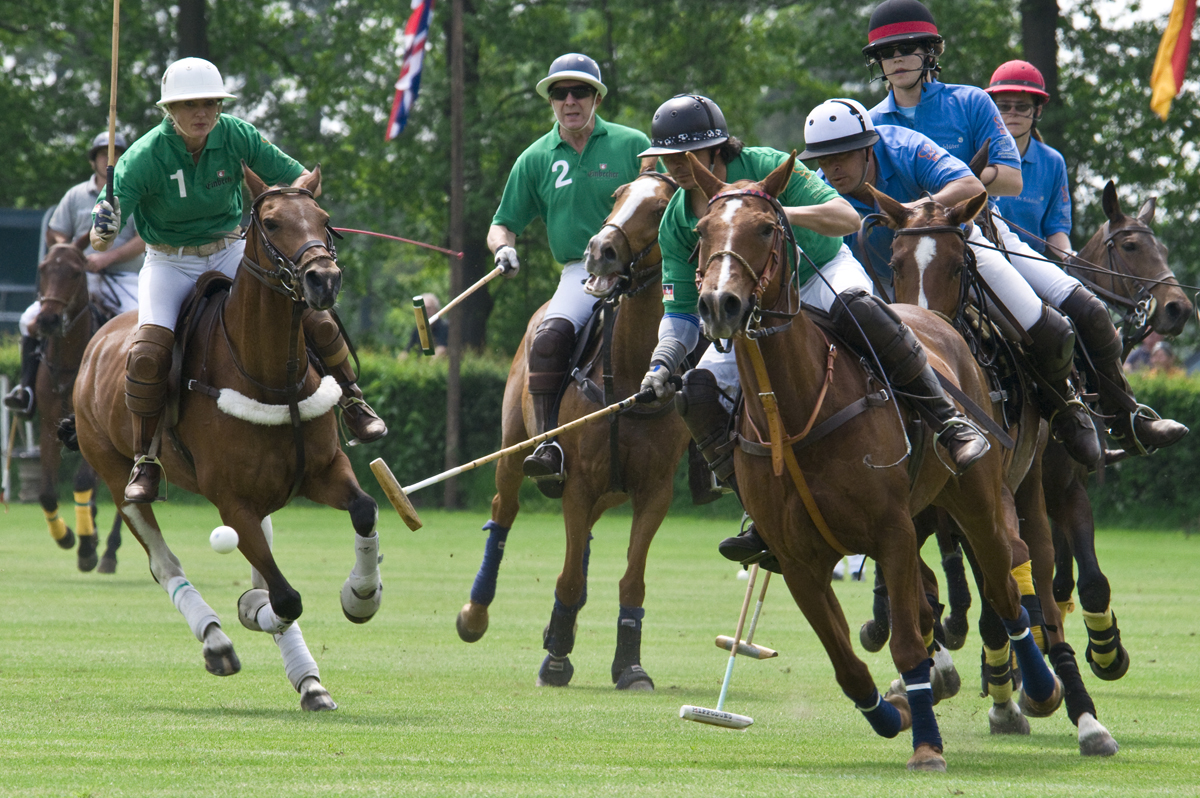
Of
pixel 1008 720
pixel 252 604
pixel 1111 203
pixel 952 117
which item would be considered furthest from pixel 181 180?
pixel 1111 203

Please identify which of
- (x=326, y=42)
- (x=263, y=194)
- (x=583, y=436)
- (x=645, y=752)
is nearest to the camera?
(x=645, y=752)

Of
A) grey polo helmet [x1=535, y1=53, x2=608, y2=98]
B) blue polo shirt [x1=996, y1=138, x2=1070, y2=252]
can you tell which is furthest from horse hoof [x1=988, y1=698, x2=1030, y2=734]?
grey polo helmet [x1=535, y1=53, x2=608, y2=98]

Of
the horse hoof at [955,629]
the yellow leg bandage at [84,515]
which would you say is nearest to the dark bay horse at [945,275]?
the horse hoof at [955,629]

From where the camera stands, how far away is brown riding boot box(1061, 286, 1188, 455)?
27.0 feet

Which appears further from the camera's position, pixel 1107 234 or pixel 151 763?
pixel 1107 234

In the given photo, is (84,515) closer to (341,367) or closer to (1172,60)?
(341,367)

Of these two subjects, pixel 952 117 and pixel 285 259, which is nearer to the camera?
pixel 285 259

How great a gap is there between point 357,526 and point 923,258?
291 cm

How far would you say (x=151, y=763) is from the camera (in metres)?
5.83

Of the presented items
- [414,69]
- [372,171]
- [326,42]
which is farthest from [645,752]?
[326,42]

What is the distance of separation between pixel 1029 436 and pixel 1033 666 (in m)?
1.44

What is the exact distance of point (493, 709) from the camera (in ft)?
24.9

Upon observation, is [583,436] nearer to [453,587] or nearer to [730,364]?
[730,364]

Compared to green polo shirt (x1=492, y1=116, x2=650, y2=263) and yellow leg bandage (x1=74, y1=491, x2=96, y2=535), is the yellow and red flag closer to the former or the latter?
green polo shirt (x1=492, y1=116, x2=650, y2=263)
